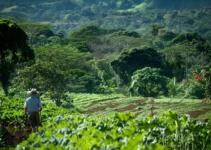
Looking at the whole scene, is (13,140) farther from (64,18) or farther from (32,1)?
(32,1)

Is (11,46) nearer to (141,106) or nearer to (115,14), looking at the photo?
(141,106)

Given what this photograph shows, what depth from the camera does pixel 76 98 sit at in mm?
34094

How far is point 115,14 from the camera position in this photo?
137375 mm

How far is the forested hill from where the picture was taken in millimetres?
124037

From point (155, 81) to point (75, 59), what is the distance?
1022 centimetres

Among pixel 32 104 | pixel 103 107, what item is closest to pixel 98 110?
pixel 103 107

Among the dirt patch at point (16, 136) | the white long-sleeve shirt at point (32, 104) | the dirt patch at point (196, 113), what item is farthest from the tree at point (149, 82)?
the white long-sleeve shirt at point (32, 104)

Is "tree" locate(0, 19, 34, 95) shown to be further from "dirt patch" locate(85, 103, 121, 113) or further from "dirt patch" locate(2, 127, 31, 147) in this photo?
Answer: "dirt patch" locate(2, 127, 31, 147)

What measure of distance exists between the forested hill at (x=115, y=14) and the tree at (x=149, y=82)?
7803cm

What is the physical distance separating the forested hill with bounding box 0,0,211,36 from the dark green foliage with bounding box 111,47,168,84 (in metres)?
68.7

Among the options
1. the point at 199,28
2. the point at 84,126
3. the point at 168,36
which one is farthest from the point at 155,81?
the point at 199,28

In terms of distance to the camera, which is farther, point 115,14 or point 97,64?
point 115,14

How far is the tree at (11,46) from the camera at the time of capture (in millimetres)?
24125

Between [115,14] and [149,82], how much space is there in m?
107
